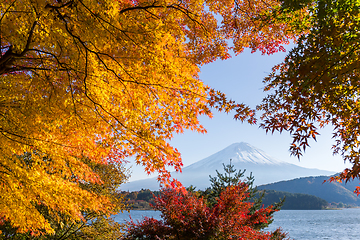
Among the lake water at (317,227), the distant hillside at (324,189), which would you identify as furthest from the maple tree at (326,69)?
the distant hillside at (324,189)

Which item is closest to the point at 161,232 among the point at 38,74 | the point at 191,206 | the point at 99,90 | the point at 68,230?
the point at 191,206

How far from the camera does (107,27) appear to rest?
3.46 m

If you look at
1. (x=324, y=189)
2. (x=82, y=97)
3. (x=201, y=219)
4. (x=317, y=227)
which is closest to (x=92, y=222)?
(x=201, y=219)

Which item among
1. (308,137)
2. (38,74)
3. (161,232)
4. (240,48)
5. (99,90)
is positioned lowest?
(161,232)

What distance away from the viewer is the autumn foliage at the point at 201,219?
6.10m

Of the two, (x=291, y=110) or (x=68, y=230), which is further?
(x=68, y=230)

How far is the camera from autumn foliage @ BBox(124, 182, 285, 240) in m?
6.10

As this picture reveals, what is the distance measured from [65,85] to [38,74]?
562mm

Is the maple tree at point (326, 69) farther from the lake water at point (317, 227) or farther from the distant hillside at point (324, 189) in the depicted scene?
the distant hillside at point (324, 189)

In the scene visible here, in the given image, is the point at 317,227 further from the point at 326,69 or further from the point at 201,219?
the point at 326,69

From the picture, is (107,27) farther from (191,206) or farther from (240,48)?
(191,206)

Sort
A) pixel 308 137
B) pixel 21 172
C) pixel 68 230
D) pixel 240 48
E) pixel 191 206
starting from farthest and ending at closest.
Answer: pixel 68 230 → pixel 240 48 → pixel 191 206 → pixel 21 172 → pixel 308 137

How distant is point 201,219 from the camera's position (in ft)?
20.8

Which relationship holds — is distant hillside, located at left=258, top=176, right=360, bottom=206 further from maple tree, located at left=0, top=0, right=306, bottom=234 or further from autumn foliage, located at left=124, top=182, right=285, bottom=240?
maple tree, located at left=0, top=0, right=306, bottom=234
